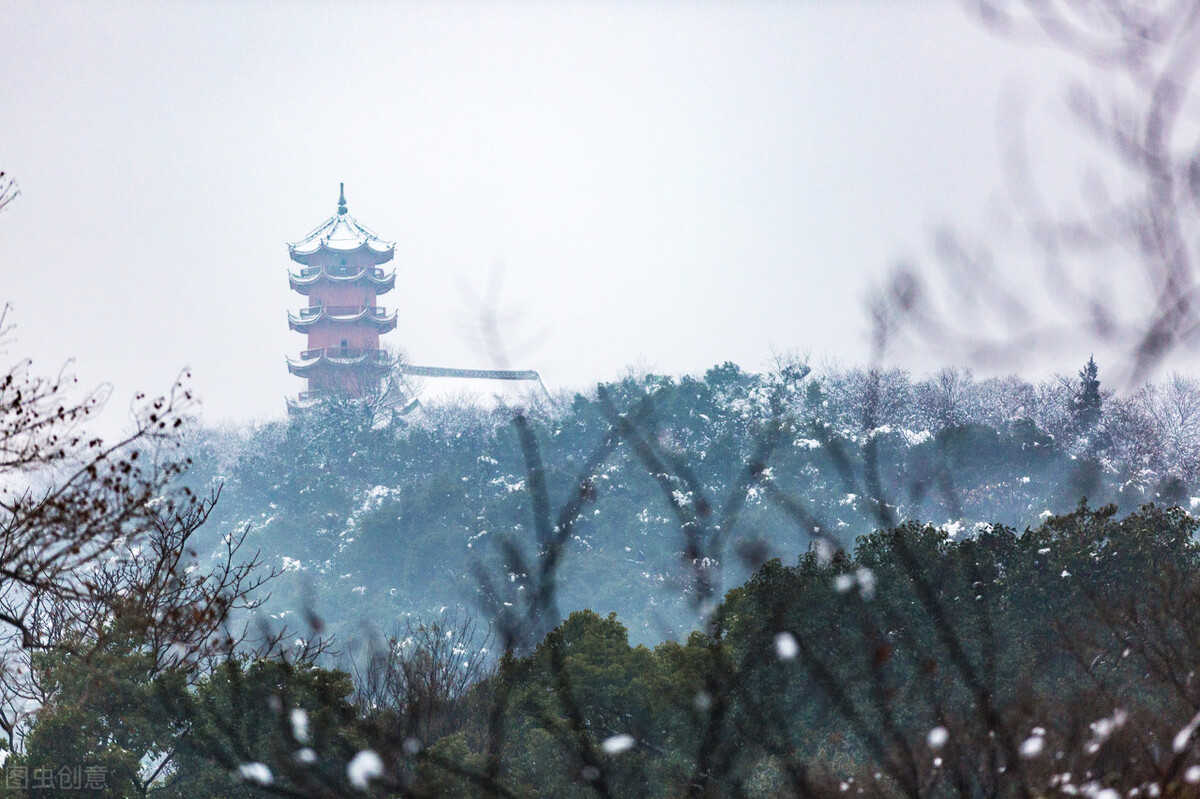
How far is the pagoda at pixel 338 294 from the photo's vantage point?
32781mm

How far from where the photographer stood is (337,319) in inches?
1287

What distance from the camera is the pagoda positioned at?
1291 inches

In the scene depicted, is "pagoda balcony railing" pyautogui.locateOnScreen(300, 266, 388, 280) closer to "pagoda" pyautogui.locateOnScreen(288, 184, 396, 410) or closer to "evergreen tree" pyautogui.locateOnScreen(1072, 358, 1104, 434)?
"pagoda" pyautogui.locateOnScreen(288, 184, 396, 410)

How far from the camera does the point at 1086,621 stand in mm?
7621

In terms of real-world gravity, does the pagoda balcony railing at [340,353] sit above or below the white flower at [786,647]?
above

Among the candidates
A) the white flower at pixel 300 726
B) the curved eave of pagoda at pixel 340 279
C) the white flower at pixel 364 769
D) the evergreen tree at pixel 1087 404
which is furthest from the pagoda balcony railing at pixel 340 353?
the white flower at pixel 364 769

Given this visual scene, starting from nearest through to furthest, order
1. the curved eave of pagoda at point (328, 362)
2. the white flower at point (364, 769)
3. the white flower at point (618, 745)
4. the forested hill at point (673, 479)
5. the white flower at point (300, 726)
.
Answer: the white flower at point (364, 769) < the white flower at point (300, 726) < the white flower at point (618, 745) < the forested hill at point (673, 479) < the curved eave of pagoda at point (328, 362)

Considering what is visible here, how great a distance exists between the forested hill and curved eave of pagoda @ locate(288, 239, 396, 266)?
30.5 feet

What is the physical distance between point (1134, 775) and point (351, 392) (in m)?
28.6

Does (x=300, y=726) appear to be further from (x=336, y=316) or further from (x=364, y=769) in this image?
(x=336, y=316)

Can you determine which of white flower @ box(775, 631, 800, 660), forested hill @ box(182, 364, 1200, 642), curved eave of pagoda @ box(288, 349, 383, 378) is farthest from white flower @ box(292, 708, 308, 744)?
curved eave of pagoda @ box(288, 349, 383, 378)

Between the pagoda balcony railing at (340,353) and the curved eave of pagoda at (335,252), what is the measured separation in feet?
9.62

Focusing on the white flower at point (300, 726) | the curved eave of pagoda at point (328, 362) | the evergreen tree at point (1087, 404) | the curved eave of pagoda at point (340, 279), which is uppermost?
the curved eave of pagoda at point (340, 279)

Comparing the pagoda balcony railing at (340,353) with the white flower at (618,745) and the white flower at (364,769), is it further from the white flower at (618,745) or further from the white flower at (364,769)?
the white flower at (364,769)
